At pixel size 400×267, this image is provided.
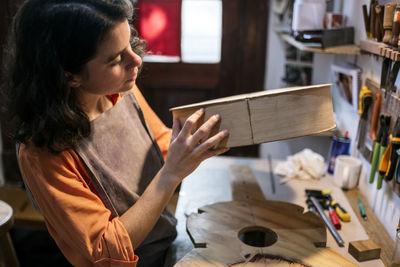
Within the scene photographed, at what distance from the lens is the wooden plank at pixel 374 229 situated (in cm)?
108

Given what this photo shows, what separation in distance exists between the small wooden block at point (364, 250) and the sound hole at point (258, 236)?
22 cm

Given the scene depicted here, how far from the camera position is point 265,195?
4.74 feet

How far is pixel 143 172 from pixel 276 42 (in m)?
1.71

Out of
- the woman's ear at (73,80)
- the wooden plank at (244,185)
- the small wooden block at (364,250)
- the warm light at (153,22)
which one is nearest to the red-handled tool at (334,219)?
the small wooden block at (364,250)

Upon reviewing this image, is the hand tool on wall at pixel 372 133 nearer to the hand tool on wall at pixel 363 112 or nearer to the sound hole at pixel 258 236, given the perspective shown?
the hand tool on wall at pixel 363 112

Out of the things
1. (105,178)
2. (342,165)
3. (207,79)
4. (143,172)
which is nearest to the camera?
(105,178)

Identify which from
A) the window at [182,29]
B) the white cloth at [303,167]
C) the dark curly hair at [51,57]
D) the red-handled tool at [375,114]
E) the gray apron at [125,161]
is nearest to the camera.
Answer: the dark curly hair at [51,57]

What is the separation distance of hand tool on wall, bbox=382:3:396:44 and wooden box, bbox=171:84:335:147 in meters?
0.34

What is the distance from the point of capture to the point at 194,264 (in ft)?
3.02

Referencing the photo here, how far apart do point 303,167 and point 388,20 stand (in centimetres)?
70

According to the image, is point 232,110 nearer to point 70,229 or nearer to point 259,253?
point 259,253

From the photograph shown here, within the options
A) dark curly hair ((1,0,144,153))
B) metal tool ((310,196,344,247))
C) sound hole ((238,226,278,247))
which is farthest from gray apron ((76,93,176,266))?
metal tool ((310,196,344,247))

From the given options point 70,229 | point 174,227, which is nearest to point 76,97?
point 70,229

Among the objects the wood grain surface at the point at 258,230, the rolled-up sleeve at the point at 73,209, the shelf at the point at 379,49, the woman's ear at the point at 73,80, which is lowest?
the wood grain surface at the point at 258,230
